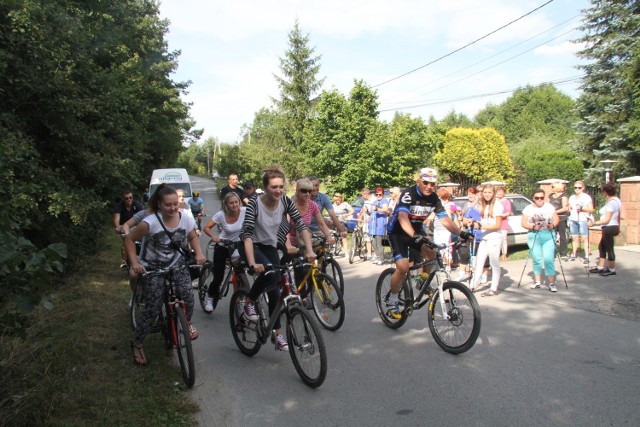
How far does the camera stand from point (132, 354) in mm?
5430

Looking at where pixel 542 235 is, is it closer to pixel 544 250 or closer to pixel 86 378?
pixel 544 250

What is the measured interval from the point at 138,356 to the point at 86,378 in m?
0.55

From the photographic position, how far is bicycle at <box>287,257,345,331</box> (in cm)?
603

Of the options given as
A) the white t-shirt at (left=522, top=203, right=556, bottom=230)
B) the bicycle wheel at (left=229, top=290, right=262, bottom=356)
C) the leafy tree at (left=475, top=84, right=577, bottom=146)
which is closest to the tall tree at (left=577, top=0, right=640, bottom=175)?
the white t-shirt at (left=522, top=203, right=556, bottom=230)

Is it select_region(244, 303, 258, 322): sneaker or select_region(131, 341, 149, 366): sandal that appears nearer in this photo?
select_region(131, 341, 149, 366): sandal

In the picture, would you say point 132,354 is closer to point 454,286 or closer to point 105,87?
point 454,286

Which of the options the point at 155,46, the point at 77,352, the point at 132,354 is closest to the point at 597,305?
the point at 132,354

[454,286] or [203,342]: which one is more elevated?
[454,286]

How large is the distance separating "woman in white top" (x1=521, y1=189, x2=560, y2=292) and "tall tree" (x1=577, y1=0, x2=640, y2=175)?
684 inches

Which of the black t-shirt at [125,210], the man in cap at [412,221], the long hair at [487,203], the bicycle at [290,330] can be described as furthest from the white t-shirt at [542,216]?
the black t-shirt at [125,210]

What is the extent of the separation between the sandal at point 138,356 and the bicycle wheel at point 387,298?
2968 mm

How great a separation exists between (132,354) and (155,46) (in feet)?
107

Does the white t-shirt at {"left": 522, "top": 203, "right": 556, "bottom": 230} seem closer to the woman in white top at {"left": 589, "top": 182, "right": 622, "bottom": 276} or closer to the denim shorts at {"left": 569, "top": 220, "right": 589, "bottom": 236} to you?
the woman in white top at {"left": 589, "top": 182, "right": 622, "bottom": 276}

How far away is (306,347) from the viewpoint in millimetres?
4512
